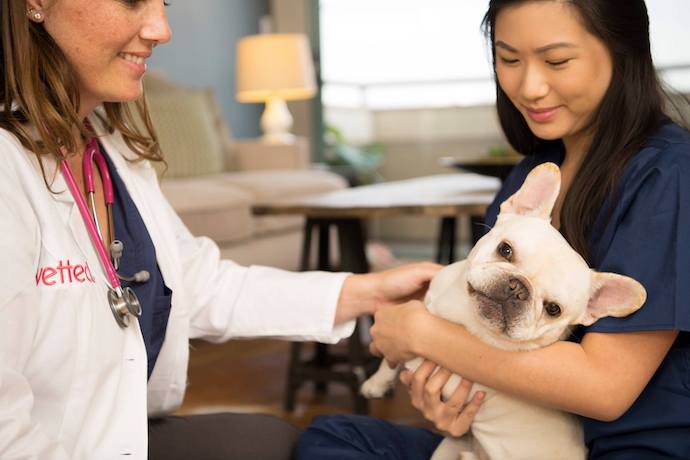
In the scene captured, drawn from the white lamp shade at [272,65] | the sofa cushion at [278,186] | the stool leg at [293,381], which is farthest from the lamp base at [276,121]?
the stool leg at [293,381]

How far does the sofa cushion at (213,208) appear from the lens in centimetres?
393

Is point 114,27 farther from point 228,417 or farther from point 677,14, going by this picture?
point 677,14

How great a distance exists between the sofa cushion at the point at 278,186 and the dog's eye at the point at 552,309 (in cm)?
326

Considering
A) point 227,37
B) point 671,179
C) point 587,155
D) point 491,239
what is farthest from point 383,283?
point 227,37

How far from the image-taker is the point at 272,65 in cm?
595

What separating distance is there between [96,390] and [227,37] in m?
5.96

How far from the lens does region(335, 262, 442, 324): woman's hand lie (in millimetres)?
1609

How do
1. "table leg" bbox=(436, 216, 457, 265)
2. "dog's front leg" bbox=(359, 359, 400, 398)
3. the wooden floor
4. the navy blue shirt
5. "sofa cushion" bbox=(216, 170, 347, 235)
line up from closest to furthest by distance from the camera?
the navy blue shirt < "dog's front leg" bbox=(359, 359, 400, 398) < the wooden floor < "table leg" bbox=(436, 216, 457, 265) < "sofa cushion" bbox=(216, 170, 347, 235)

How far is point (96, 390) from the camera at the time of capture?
1.24 meters

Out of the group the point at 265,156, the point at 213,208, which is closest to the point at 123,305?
the point at 213,208

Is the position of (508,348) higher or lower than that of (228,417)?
higher

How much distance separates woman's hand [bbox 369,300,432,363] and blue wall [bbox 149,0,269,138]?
4819 millimetres

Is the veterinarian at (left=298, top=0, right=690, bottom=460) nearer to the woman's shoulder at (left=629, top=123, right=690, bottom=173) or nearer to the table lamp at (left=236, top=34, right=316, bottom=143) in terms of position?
the woman's shoulder at (left=629, top=123, right=690, bottom=173)

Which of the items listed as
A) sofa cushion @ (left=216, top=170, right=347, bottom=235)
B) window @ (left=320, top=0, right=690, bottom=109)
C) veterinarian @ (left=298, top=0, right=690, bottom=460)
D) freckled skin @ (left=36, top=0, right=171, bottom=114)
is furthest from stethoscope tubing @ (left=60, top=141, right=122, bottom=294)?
window @ (left=320, top=0, right=690, bottom=109)
